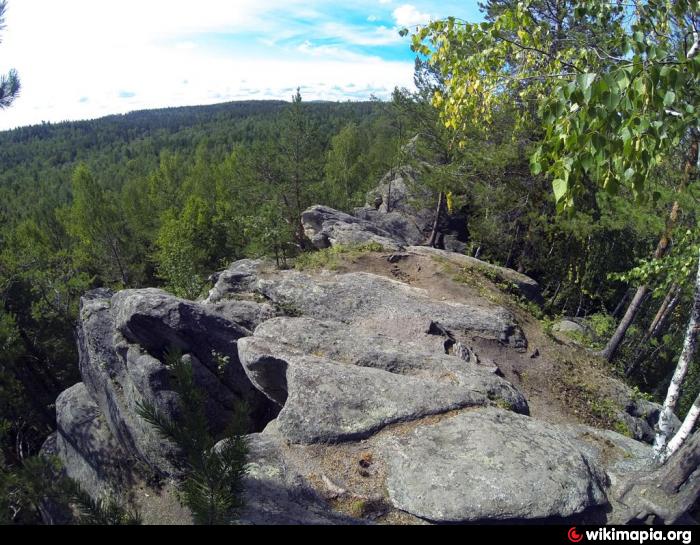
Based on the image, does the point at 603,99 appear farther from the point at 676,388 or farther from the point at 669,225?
the point at 669,225

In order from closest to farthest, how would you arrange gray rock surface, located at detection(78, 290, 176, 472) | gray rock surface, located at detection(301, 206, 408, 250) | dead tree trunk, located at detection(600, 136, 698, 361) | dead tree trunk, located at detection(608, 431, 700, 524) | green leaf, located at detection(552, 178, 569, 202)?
green leaf, located at detection(552, 178, 569, 202) → dead tree trunk, located at detection(608, 431, 700, 524) → gray rock surface, located at detection(78, 290, 176, 472) → dead tree trunk, located at detection(600, 136, 698, 361) → gray rock surface, located at detection(301, 206, 408, 250)

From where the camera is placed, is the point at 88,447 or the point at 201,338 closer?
the point at 201,338

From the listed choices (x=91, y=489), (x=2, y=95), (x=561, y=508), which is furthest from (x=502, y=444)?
(x=91, y=489)

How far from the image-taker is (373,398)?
7.10m

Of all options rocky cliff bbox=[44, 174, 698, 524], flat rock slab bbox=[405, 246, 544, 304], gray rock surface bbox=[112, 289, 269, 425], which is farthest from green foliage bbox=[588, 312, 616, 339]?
gray rock surface bbox=[112, 289, 269, 425]

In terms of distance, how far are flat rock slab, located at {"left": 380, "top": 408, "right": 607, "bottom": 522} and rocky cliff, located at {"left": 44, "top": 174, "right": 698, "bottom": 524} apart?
Result: 0.02m

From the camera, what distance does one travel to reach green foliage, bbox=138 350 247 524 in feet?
11.1

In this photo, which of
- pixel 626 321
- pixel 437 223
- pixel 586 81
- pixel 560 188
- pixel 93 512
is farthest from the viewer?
pixel 437 223

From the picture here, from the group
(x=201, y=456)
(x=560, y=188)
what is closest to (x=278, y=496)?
(x=201, y=456)

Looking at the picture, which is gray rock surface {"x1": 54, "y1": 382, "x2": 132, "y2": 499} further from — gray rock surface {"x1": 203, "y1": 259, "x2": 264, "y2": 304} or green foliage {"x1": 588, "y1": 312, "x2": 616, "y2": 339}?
green foliage {"x1": 588, "y1": 312, "x2": 616, "y2": 339}
